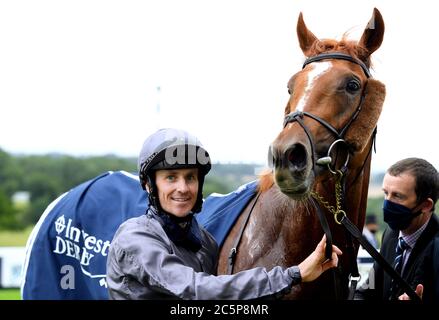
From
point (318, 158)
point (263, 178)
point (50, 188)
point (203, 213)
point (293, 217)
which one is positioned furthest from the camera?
point (50, 188)

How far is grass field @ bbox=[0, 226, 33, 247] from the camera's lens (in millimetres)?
23547

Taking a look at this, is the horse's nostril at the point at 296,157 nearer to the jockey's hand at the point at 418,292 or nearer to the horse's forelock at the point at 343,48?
the horse's forelock at the point at 343,48

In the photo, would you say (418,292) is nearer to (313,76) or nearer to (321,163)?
(321,163)

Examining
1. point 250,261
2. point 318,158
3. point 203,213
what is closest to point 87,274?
point 203,213

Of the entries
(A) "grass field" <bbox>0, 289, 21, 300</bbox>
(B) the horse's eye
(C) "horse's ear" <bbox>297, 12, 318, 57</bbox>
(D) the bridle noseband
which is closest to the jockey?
(D) the bridle noseband

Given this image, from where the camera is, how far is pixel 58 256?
485 cm

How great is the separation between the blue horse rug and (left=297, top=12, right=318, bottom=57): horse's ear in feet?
4.15

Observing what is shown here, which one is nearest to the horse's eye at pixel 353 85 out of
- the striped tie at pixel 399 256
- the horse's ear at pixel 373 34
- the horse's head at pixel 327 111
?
the horse's head at pixel 327 111

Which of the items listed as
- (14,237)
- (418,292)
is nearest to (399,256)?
(418,292)

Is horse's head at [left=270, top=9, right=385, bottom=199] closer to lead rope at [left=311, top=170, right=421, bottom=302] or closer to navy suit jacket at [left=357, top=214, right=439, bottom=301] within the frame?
lead rope at [left=311, top=170, right=421, bottom=302]

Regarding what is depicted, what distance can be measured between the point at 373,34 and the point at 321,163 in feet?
2.85

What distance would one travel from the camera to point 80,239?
4.77 m
